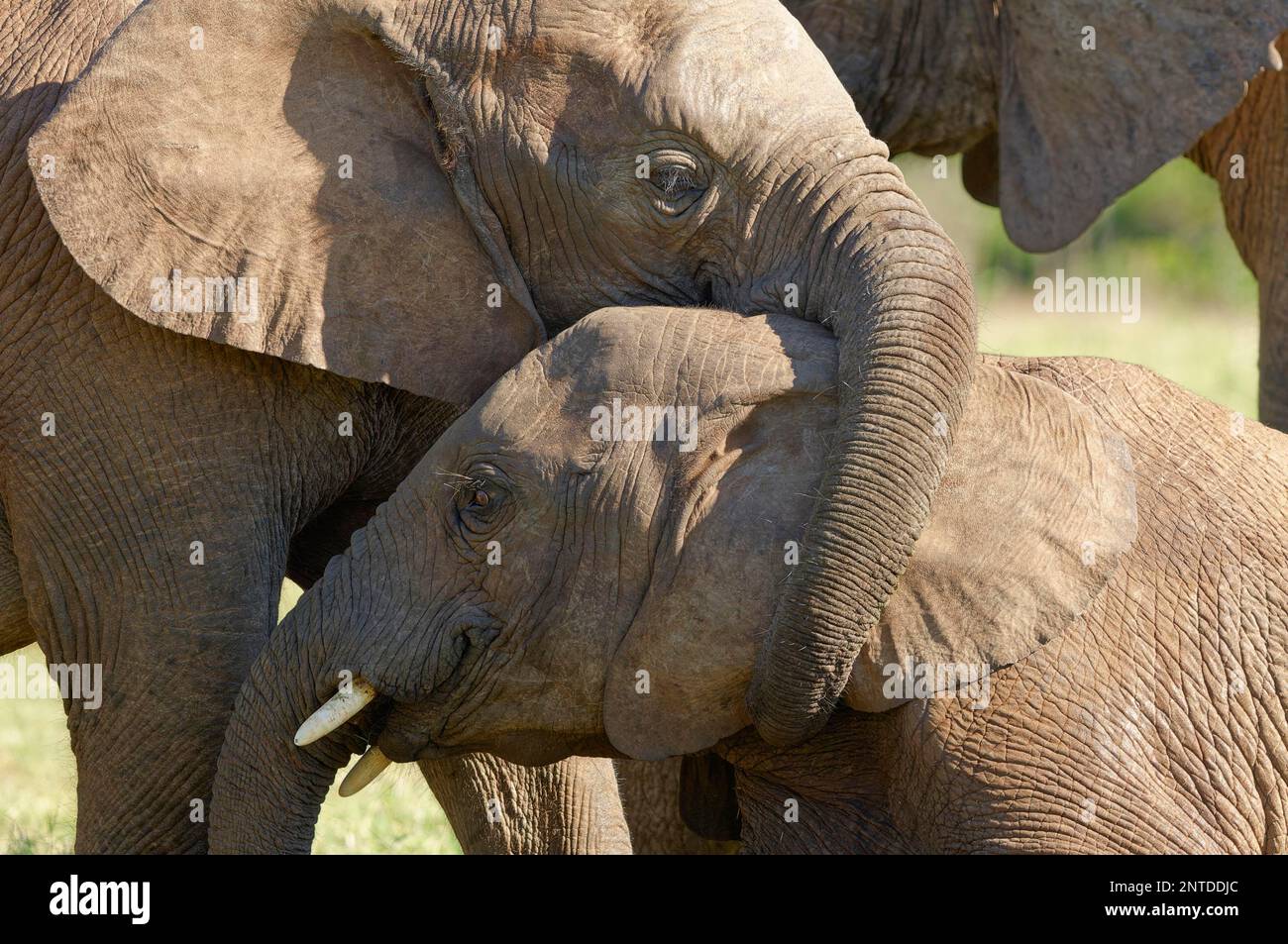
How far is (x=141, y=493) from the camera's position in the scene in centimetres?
418

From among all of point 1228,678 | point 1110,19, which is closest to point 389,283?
point 1228,678

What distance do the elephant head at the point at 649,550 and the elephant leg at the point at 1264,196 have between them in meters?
2.62

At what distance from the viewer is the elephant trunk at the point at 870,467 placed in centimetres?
351

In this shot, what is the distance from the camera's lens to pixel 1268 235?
642cm

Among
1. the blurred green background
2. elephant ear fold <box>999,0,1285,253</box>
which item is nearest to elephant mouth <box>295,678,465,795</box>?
the blurred green background

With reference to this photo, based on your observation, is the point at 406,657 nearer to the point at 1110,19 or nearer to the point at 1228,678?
the point at 1228,678

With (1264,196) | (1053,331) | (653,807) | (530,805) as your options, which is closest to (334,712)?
(530,805)

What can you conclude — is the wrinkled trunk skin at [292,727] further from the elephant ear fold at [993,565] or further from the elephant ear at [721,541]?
the elephant ear fold at [993,565]

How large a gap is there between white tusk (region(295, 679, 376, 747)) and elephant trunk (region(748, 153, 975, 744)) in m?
0.72

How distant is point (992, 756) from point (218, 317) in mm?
1729

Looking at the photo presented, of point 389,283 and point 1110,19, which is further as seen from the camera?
point 1110,19

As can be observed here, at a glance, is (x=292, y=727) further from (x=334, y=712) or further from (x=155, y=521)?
(x=155, y=521)

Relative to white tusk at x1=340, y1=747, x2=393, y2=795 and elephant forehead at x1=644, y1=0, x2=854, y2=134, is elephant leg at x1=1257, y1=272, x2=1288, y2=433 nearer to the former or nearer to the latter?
elephant forehead at x1=644, y1=0, x2=854, y2=134
